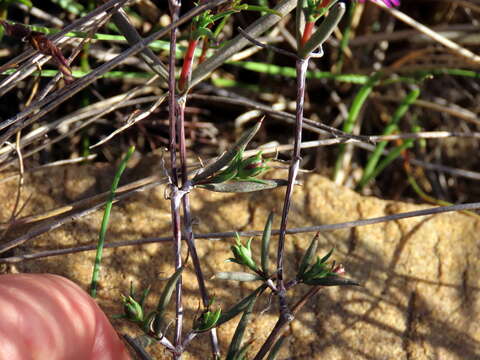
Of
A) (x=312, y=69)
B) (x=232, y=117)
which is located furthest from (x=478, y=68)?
(x=232, y=117)

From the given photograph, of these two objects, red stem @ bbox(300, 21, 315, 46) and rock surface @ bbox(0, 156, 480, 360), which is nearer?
red stem @ bbox(300, 21, 315, 46)

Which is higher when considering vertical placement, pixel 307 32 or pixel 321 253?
pixel 307 32

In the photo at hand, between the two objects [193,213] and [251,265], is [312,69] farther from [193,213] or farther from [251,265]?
[251,265]

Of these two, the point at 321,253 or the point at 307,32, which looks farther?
the point at 321,253

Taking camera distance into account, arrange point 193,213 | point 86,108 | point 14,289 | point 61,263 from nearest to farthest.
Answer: point 14,289 → point 61,263 → point 193,213 → point 86,108

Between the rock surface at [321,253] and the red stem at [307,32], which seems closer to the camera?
the red stem at [307,32]

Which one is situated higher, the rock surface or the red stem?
the red stem

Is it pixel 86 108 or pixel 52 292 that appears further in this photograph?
pixel 86 108

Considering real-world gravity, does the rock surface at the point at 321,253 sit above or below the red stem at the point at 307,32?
below
